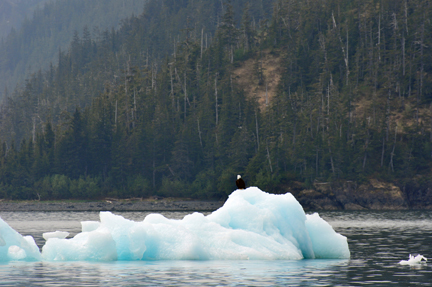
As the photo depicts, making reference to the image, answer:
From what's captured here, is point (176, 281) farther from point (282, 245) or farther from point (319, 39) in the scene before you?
point (319, 39)

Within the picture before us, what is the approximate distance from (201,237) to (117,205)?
252ft

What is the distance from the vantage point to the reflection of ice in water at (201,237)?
26844 mm

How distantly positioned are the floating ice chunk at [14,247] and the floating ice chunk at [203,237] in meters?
0.67

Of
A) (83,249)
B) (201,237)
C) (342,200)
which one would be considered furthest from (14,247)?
(342,200)

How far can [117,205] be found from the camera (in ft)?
335

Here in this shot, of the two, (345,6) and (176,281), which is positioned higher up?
(345,6)

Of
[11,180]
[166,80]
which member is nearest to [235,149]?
[166,80]

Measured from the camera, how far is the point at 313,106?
122375 millimetres

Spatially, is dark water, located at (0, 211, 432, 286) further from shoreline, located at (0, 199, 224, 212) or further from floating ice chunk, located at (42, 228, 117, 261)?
shoreline, located at (0, 199, 224, 212)

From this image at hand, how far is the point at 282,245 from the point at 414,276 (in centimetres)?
634

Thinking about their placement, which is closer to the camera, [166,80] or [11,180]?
[11,180]

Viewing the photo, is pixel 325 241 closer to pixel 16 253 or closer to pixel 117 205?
pixel 16 253

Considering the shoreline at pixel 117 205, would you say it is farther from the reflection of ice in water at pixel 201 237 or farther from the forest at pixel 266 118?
the reflection of ice in water at pixel 201 237

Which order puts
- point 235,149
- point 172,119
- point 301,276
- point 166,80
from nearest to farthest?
point 301,276
point 235,149
point 172,119
point 166,80
